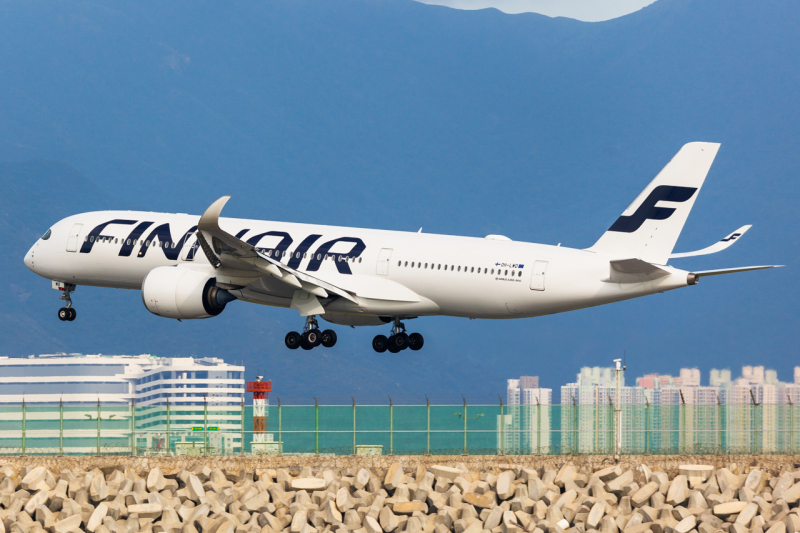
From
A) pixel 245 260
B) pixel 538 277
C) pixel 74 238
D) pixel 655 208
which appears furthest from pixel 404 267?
pixel 74 238

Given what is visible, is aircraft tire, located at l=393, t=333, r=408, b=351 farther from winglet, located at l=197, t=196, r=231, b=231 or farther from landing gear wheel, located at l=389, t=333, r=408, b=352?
winglet, located at l=197, t=196, r=231, b=231

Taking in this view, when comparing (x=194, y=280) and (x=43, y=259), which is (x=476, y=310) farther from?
(x=43, y=259)

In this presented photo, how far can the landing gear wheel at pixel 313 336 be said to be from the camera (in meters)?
Answer: 45.8

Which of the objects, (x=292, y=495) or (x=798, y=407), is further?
(x=798, y=407)

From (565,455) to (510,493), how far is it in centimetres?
845

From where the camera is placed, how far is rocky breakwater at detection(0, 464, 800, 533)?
2962 cm

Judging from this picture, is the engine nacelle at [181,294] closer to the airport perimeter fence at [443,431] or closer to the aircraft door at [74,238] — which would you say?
the airport perimeter fence at [443,431]

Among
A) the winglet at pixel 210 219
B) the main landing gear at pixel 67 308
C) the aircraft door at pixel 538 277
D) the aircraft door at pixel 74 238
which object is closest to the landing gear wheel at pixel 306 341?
the winglet at pixel 210 219

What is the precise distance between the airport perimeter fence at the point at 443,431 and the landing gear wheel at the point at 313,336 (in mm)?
4259

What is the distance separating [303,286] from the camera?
4506 cm

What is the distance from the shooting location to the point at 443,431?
4138 centimetres

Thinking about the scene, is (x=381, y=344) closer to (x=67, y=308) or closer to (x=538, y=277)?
(x=538, y=277)

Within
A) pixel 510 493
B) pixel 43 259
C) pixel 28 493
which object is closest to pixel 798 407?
pixel 510 493

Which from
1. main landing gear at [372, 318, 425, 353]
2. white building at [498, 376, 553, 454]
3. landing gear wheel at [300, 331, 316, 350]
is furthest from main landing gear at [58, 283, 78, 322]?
white building at [498, 376, 553, 454]
